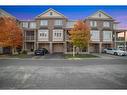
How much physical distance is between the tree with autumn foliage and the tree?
3.52 metres

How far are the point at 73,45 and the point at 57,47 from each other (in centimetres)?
105

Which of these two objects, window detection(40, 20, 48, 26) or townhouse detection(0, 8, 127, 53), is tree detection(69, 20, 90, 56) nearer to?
townhouse detection(0, 8, 127, 53)

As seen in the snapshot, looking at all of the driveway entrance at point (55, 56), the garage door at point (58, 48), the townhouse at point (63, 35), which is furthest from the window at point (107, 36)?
the driveway entrance at point (55, 56)

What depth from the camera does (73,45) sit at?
13.8 metres

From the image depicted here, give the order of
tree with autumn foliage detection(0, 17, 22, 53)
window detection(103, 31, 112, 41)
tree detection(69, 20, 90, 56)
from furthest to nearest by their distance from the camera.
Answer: tree detection(69, 20, 90, 56) → window detection(103, 31, 112, 41) → tree with autumn foliage detection(0, 17, 22, 53)

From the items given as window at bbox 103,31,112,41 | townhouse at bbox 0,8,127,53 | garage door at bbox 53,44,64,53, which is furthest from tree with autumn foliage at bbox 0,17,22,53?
window at bbox 103,31,112,41

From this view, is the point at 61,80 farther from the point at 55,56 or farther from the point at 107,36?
Answer: the point at 107,36

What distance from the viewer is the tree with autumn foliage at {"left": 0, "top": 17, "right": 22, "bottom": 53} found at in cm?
1278

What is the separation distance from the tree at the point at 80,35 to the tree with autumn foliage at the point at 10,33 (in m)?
3.52

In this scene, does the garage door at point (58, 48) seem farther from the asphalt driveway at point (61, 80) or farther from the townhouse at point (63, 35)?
the asphalt driveway at point (61, 80)

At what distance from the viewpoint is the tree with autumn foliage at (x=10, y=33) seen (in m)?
12.8
